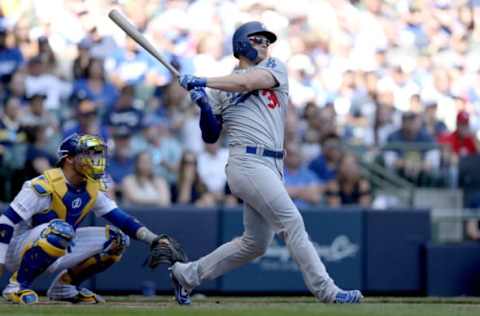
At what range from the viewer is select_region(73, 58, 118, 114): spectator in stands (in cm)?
1362

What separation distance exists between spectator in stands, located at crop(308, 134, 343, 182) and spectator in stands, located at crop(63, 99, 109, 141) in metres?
2.60

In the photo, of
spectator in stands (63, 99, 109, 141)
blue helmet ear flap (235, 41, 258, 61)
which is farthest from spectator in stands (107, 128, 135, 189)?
blue helmet ear flap (235, 41, 258, 61)

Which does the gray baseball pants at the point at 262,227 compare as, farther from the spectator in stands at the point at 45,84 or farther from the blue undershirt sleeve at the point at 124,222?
the spectator in stands at the point at 45,84

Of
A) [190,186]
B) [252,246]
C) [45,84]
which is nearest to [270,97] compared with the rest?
[252,246]

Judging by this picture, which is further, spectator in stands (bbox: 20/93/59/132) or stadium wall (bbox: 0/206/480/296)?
spectator in stands (bbox: 20/93/59/132)

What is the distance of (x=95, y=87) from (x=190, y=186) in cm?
203

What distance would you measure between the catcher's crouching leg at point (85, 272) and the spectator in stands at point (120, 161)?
4.12 meters

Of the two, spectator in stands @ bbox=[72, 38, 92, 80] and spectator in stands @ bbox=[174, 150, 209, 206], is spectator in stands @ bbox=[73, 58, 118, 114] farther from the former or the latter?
spectator in stands @ bbox=[174, 150, 209, 206]

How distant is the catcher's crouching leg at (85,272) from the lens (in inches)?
321

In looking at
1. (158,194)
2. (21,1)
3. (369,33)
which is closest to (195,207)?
(158,194)

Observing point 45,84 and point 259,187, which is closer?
point 259,187

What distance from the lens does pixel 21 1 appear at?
14.8 metres

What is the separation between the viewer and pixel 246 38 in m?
8.01

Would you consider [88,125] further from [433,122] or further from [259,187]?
[433,122]
